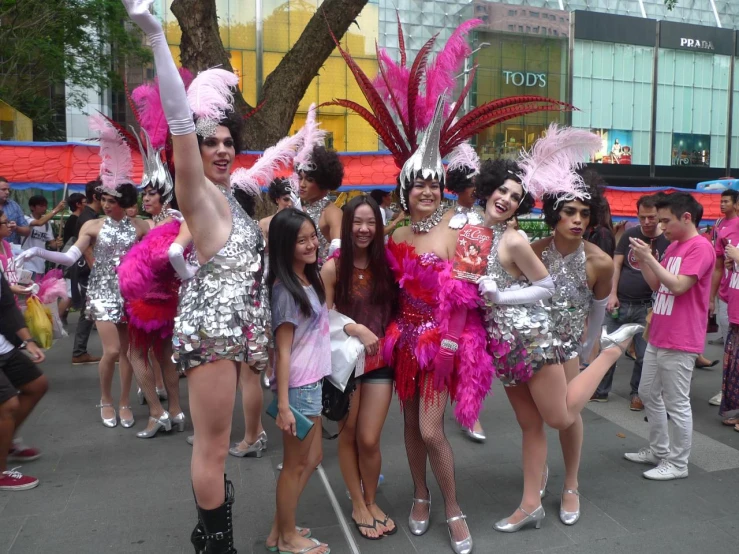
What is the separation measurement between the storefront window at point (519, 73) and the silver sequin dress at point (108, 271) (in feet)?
84.9

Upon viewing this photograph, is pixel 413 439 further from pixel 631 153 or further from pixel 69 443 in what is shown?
pixel 631 153

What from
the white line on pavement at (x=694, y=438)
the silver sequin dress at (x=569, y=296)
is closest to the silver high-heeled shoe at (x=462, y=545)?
the silver sequin dress at (x=569, y=296)

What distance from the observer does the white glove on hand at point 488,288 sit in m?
2.87

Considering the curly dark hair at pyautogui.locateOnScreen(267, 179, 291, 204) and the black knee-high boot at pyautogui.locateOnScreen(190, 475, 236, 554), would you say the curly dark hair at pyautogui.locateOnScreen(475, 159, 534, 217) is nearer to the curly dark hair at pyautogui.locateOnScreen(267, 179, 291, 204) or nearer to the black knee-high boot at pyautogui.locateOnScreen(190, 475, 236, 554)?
the black knee-high boot at pyautogui.locateOnScreen(190, 475, 236, 554)

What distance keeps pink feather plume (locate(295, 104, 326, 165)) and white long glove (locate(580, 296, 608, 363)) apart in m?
2.13

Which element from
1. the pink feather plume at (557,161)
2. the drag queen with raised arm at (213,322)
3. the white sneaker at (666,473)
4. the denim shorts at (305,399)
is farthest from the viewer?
the white sneaker at (666,473)

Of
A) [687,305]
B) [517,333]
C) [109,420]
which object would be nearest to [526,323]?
[517,333]

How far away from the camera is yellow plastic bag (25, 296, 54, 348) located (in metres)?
4.64

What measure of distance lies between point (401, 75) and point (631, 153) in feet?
102

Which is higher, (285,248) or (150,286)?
(285,248)

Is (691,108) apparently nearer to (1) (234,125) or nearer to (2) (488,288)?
(2) (488,288)

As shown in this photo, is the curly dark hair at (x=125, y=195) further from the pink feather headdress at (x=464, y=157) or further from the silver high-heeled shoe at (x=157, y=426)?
the pink feather headdress at (x=464, y=157)

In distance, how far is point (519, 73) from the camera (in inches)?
1184

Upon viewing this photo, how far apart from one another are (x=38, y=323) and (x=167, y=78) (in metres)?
3.27
